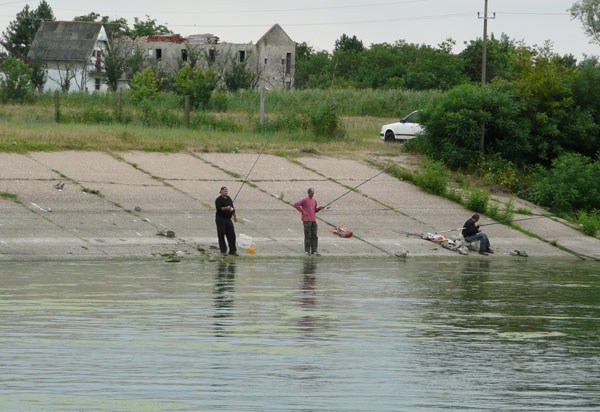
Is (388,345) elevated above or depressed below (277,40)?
below

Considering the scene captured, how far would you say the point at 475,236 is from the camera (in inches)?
1168

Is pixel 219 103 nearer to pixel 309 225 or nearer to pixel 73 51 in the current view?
pixel 309 225

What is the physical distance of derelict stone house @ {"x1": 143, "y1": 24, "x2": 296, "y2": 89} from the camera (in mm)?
105500

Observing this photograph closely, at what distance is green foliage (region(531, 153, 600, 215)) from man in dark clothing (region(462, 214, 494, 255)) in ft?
19.9

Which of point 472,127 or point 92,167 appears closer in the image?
point 92,167

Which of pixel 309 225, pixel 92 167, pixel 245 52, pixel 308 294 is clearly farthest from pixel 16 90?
pixel 245 52

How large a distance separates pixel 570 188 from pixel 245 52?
7811 cm

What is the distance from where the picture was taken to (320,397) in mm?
11523

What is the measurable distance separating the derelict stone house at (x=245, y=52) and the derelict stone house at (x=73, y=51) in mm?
4275

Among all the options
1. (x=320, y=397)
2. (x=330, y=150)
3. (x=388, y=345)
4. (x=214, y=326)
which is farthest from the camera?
(x=330, y=150)

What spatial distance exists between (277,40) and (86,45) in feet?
64.7

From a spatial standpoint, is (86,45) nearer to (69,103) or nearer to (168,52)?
(168,52)

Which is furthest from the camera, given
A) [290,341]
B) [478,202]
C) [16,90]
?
[16,90]

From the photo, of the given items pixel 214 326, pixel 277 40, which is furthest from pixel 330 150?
pixel 277 40
